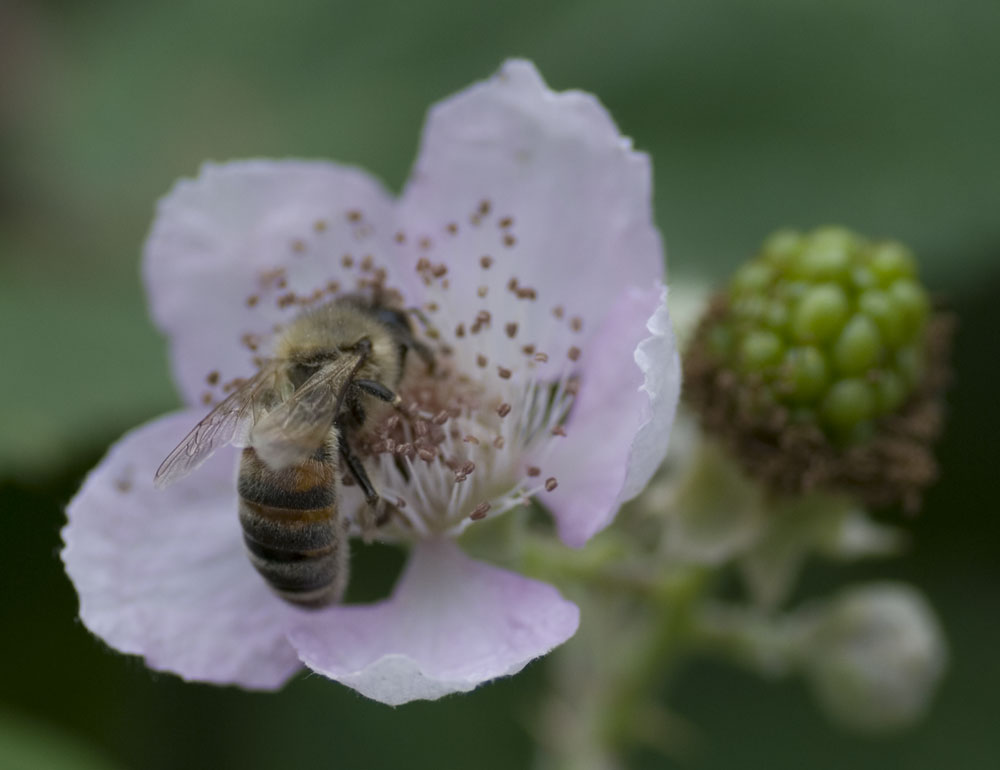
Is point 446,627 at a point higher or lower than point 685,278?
lower

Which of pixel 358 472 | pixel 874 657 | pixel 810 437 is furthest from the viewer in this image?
pixel 874 657

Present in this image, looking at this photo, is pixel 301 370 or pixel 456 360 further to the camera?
pixel 456 360

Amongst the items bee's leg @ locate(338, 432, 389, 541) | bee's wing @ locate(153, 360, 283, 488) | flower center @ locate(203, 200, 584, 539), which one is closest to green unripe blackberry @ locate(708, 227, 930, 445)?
flower center @ locate(203, 200, 584, 539)

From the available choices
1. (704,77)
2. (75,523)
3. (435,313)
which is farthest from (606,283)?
(704,77)

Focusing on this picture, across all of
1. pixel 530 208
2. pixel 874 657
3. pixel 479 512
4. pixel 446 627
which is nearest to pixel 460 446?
pixel 479 512

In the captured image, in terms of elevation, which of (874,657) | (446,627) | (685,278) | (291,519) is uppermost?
(291,519)

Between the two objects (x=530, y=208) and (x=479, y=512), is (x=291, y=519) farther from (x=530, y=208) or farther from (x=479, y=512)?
(x=530, y=208)

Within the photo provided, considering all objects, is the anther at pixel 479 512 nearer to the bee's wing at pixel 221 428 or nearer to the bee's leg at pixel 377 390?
the bee's leg at pixel 377 390
